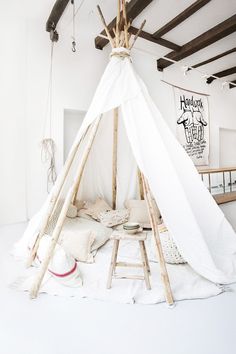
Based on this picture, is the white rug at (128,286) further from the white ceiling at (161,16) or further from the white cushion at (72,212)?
the white ceiling at (161,16)

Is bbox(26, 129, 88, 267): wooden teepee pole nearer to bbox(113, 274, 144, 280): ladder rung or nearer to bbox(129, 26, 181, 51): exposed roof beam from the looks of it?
bbox(113, 274, 144, 280): ladder rung

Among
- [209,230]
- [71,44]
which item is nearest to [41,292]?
[209,230]

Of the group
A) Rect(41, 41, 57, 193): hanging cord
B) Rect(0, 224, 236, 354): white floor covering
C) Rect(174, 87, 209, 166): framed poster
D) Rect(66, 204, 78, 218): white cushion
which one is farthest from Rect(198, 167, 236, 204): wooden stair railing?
Rect(41, 41, 57, 193): hanging cord

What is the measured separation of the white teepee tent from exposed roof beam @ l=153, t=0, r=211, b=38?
1709 millimetres

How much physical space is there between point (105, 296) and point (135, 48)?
4.37m

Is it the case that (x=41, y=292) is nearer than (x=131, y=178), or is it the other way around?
(x=41, y=292)

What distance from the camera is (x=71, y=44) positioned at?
3.92 metres

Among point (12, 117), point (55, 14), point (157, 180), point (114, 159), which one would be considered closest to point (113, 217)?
point (114, 159)

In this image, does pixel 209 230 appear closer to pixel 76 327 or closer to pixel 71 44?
pixel 76 327

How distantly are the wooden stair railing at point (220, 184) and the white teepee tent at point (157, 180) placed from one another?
1129 millimetres

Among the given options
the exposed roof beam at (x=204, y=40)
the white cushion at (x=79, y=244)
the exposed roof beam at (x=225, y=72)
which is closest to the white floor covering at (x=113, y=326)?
the white cushion at (x=79, y=244)

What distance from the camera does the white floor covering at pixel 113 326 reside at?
1.20m

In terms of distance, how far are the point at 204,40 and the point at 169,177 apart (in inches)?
135

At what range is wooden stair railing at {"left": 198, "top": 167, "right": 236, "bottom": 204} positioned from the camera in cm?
343
